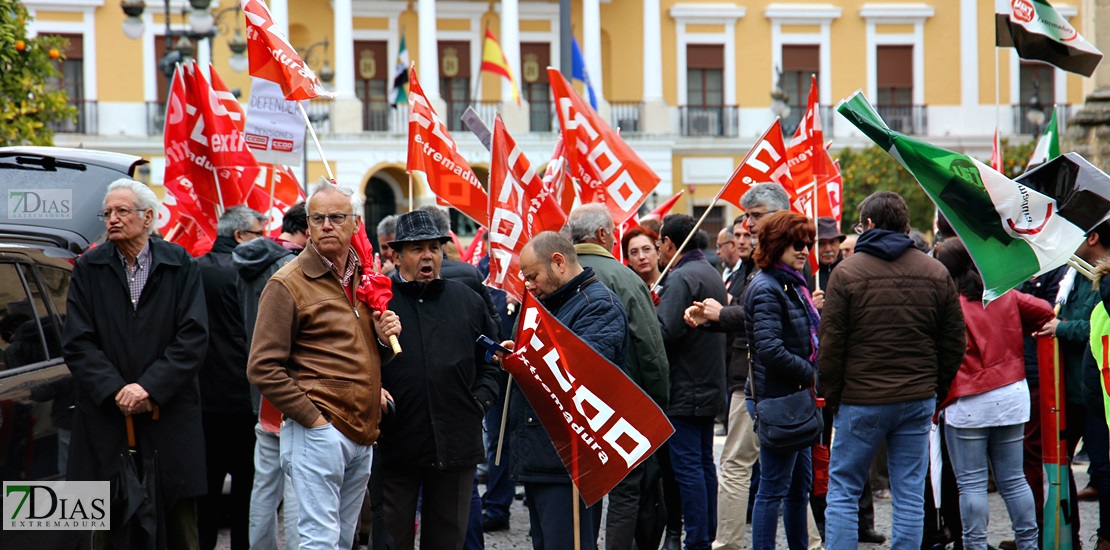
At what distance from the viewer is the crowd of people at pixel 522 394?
17.0ft

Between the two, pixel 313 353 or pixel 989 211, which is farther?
pixel 989 211

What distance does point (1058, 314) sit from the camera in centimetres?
692

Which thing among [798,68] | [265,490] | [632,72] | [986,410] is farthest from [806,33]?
[265,490]

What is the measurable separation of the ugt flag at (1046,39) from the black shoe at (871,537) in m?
3.12

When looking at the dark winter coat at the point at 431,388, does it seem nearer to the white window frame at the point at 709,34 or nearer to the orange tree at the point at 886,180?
the orange tree at the point at 886,180

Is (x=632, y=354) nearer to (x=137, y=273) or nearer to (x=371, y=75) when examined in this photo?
(x=137, y=273)

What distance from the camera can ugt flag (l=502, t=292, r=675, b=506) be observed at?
5113 mm

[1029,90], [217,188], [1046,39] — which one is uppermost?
[1029,90]

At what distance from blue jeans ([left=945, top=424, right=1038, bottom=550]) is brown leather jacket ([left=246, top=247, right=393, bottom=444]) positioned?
116 inches

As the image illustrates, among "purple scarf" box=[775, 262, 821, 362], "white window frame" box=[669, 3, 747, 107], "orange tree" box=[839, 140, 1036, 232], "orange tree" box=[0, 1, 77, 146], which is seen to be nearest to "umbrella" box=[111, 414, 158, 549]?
"purple scarf" box=[775, 262, 821, 362]

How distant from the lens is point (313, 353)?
508 centimetres

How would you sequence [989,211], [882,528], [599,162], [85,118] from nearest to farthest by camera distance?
[989,211] → [882,528] → [599,162] → [85,118]

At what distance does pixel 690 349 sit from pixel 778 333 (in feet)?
4.16

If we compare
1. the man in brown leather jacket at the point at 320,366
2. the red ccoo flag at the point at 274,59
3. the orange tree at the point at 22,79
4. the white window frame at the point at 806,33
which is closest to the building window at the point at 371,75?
the white window frame at the point at 806,33
